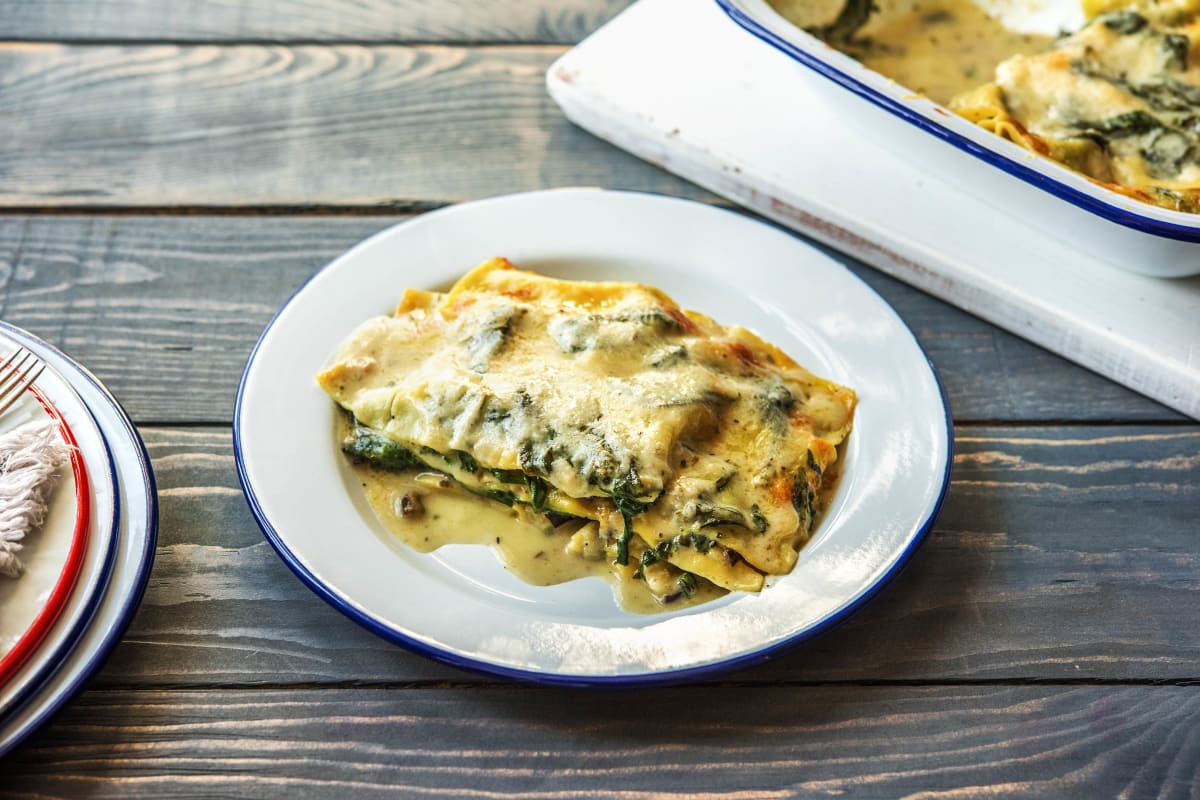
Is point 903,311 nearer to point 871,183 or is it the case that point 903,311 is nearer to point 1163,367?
point 871,183

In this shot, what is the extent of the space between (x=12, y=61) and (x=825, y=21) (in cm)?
175

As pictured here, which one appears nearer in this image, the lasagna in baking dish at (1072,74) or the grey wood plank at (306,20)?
the lasagna in baking dish at (1072,74)

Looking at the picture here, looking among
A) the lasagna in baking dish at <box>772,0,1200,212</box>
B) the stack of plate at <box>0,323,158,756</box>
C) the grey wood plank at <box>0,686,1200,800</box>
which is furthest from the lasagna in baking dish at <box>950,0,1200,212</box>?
the stack of plate at <box>0,323,158,756</box>

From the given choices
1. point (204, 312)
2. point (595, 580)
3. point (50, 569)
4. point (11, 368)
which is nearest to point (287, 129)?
point (204, 312)

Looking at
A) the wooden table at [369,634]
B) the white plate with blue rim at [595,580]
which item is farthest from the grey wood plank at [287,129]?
the white plate with blue rim at [595,580]

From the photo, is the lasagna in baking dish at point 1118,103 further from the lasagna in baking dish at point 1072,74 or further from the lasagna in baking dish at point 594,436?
the lasagna in baking dish at point 594,436

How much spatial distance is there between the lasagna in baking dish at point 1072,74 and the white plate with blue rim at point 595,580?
0.46m

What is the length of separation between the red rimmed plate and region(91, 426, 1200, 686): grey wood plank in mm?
141

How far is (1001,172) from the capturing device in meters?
1.79

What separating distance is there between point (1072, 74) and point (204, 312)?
5.33 ft

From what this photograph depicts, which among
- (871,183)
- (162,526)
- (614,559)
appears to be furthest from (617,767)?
(871,183)

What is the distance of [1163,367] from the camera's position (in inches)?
72.5

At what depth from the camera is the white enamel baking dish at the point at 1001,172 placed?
1.69 metres

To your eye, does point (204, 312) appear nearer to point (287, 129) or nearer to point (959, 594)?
point (287, 129)
